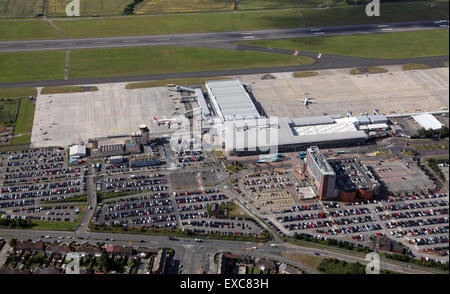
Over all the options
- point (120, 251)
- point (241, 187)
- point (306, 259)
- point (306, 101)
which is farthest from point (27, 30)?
point (306, 259)

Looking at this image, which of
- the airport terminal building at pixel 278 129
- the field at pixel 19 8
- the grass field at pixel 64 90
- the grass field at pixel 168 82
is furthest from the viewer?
the field at pixel 19 8

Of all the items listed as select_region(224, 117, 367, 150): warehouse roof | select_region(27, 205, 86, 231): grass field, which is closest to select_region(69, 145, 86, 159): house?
select_region(27, 205, 86, 231): grass field

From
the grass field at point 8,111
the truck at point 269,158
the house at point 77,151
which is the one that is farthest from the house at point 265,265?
the grass field at point 8,111

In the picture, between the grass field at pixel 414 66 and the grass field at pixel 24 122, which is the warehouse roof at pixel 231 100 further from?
the grass field at pixel 414 66

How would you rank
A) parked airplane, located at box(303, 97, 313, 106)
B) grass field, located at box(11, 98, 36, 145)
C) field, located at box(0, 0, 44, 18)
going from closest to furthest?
1. grass field, located at box(11, 98, 36, 145)
2. parked airplane, located at box(303, 97, 313, 106)
3. field, located at box(0, 0, 44, 18)

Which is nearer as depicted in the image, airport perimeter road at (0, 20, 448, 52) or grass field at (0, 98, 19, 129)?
grass field at (0, 98, 19, 129)

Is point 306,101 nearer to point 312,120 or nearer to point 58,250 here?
point 312,120

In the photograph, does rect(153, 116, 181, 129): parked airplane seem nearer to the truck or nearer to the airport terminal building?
the airport terminal building
